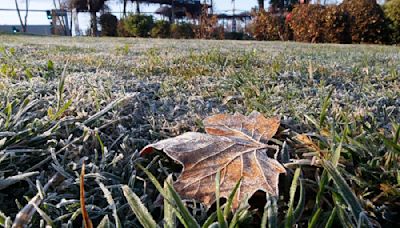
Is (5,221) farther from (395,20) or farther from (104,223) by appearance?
(395,20)

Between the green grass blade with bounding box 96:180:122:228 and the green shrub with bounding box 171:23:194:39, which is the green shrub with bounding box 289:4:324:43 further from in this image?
the green grass blade with bounding box 96:180:122:228

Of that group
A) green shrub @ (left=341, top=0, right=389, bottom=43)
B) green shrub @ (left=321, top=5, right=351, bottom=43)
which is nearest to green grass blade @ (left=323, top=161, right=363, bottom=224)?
green shrub @ (left=321, top=5, right=351, bottom=43)

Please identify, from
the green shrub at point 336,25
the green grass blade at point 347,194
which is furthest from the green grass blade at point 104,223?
the green shrub at point 336,25

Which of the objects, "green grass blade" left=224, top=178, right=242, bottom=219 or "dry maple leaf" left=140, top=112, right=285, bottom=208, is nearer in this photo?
"green grass blade" left=224, top=178, right=242, bottom=219

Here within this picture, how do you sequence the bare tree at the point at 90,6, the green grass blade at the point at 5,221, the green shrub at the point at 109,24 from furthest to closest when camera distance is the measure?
1. the bare tree at the point at 90,6
2. the green shrub at the point at 109,24
3. the green grass blade at the point at 5,221

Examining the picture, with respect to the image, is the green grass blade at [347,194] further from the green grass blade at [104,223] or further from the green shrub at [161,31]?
the green shrub at [161,31]

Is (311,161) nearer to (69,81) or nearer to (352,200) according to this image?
(352,200)
